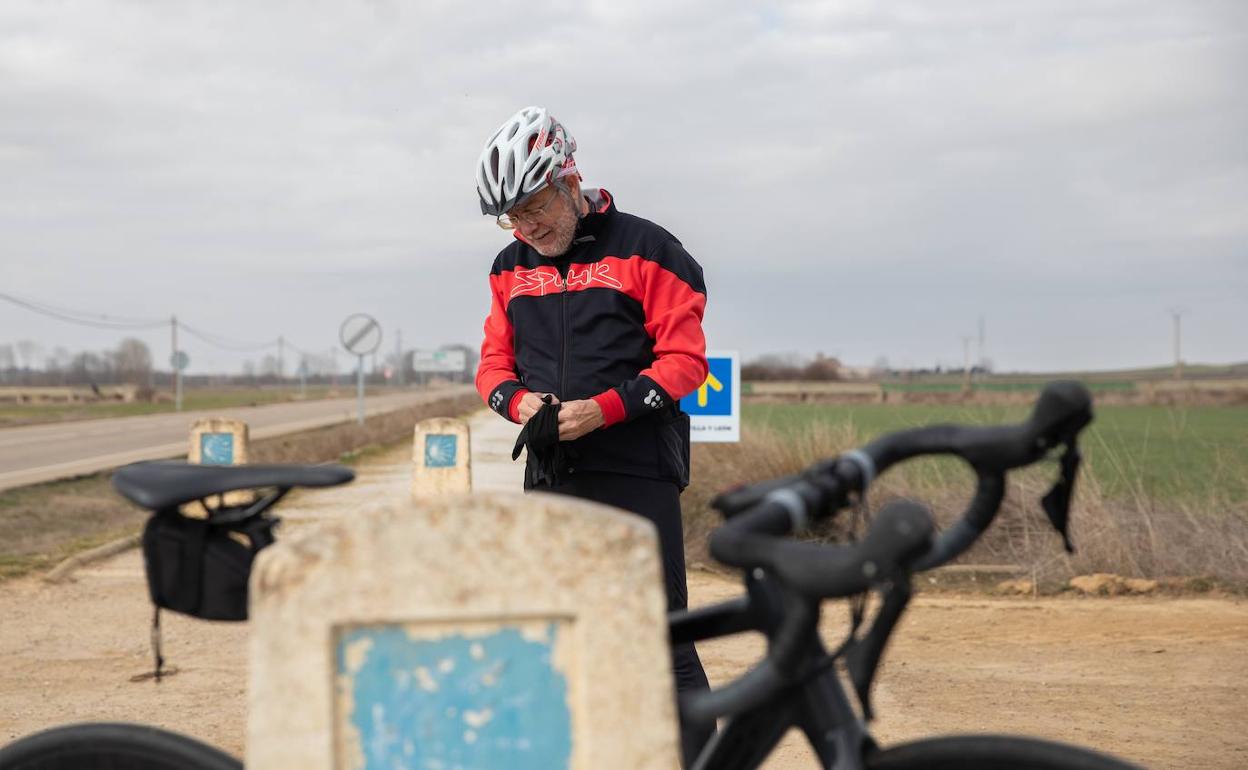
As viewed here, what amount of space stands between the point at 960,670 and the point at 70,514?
10829 millimetres

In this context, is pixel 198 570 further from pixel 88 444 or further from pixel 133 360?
pixel 133 360

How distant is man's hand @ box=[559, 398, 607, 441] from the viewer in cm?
312

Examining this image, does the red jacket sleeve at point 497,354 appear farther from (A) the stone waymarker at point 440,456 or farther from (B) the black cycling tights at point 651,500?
(A) the stone waymarker at point 440,456

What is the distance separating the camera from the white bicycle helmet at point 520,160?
3.07 meters

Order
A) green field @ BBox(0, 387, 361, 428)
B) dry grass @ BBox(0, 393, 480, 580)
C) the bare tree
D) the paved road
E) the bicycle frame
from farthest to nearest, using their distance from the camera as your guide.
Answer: the bare tree
green field @ BBox(0, 387, 361, 428)
the paved road
dry grass @ BBox(0, 393, 480, 580)
the bicycle frame

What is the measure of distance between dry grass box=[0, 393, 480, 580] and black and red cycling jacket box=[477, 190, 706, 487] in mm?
6067

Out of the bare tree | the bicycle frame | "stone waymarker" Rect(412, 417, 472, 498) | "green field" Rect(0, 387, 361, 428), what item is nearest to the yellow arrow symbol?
"stone waymarker" Rect(412, 417, 472, 498)

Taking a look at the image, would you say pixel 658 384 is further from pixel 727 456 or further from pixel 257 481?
pixel 727 456

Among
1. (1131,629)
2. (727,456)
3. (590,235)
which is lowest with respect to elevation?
(1131,629)

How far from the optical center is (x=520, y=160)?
120 inches

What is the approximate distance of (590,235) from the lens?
3246 millimetres

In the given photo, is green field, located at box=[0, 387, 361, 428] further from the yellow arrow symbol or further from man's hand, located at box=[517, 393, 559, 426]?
man's hand, located at box=[517, 393, 559, 426]

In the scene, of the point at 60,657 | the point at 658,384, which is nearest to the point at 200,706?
the point at 60,657

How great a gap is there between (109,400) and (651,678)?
73.6 metres
